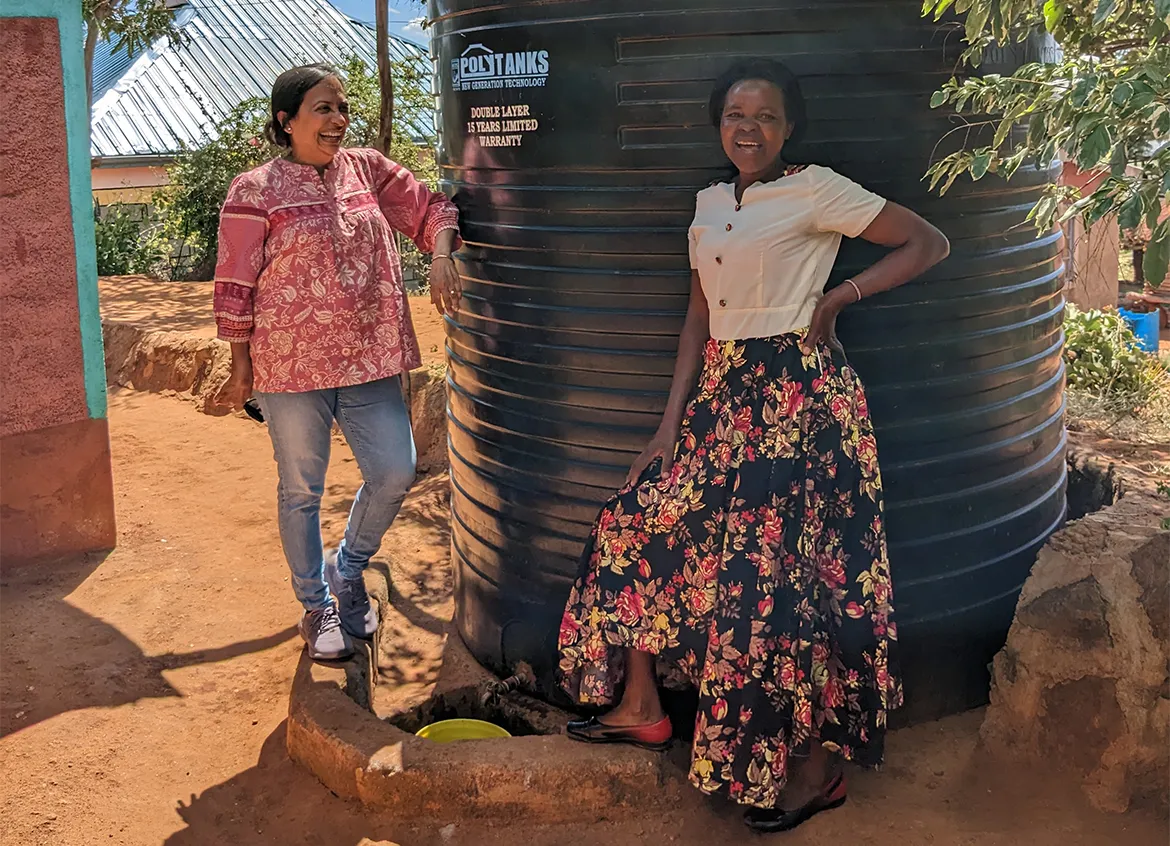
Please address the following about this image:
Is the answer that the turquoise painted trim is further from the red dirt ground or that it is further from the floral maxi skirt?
the floral maxi skirt

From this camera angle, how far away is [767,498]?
9.92 ft

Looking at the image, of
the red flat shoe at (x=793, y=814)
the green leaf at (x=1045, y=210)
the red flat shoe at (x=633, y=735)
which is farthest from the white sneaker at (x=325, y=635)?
the green leaf at (x=1045, y=210)

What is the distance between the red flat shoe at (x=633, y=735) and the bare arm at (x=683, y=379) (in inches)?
28.3

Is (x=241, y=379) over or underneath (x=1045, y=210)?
underneath

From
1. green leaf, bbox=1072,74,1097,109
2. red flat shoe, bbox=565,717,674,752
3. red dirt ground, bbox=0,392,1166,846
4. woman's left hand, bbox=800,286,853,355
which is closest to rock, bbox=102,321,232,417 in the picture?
red dirt ground, bbox=0,392,1166,846

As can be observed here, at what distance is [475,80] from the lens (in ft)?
12.3

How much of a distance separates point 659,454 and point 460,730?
1.20 meters

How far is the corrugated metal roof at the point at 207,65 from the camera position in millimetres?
20250

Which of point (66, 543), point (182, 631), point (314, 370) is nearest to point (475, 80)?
point (314, 370)

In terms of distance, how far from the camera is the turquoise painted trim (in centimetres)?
513

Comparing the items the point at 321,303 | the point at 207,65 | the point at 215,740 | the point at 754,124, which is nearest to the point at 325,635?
the point at 215,740

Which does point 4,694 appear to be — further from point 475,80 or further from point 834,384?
point 834,384

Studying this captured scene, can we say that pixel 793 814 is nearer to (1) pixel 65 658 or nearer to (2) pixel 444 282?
(2) pixel 444 282

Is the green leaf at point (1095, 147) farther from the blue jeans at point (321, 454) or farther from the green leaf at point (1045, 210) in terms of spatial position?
the blue jeans at point (321, 454)
